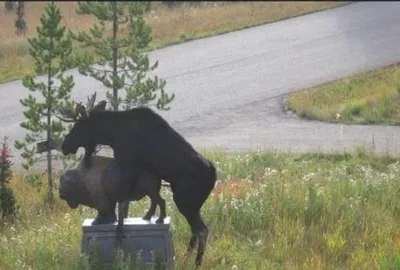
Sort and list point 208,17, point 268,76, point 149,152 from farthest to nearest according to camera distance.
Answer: point 208,17
point 268,76
point 149,152

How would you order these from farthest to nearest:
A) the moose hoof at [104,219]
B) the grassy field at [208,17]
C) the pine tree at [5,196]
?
1. the grassy field at [208,17]
2. the pine tree at [5,196]
3. the moose hoof at [104,219]

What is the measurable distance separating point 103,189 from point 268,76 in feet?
37.4

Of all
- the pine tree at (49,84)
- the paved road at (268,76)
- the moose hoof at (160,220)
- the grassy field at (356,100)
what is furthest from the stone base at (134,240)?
the grassy field at (356,100)

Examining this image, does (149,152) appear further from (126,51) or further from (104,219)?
(126,51)

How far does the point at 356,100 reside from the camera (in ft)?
49.4

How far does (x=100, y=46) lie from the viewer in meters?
9.81

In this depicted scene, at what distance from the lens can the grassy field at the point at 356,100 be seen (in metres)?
14.2

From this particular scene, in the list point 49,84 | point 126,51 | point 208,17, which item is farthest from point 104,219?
point 208,17

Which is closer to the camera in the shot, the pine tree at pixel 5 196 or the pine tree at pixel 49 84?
the pine tree at pixel 5 196

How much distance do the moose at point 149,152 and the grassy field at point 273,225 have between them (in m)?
0.53

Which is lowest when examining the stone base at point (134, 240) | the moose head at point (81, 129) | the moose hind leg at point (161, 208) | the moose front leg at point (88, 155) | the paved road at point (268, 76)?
the paved road at point (268, 76)

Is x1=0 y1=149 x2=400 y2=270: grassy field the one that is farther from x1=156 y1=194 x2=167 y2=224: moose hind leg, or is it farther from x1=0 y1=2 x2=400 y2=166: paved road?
x1=0 y1=2 x2=400 y2=166: paved road

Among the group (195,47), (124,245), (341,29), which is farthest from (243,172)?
(341,29)

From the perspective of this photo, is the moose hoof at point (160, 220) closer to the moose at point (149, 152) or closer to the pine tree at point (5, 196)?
the moose at point (149, 152)
